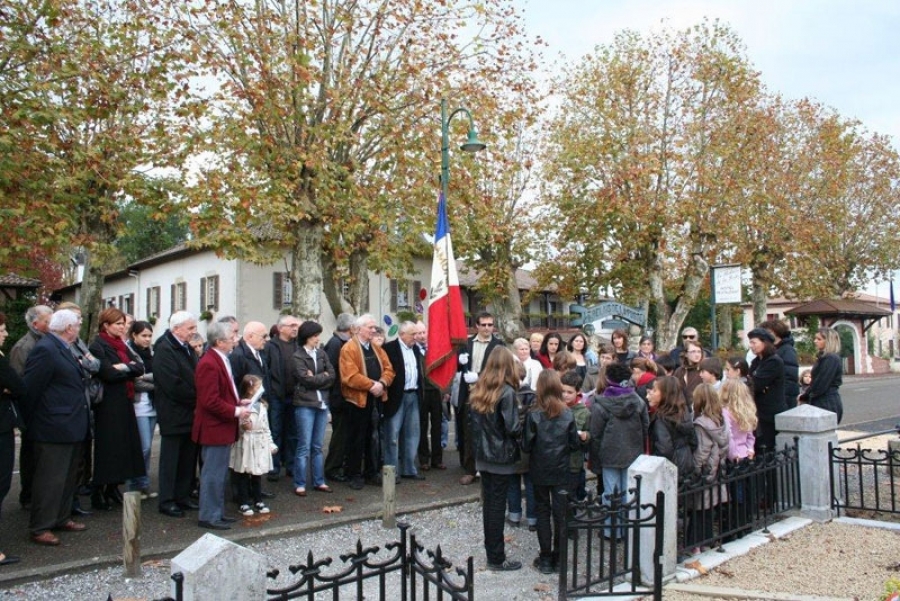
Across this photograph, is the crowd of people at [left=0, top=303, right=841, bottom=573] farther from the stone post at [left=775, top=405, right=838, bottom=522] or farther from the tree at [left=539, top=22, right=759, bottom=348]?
the tree at [left=539, top=22, right=759, bottom=348]

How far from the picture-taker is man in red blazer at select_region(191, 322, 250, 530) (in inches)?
284

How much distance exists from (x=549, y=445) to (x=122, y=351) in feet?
15.3

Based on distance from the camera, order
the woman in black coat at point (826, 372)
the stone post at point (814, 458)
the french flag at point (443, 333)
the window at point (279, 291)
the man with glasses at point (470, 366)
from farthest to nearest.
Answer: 1. the window at point (279, 291)
2. the man with glasses at point (470, 366)
3. the woman in black coat at point (826, 372)
4. the french flag at point (443, 333)
5. the stone post at point (814, 458)

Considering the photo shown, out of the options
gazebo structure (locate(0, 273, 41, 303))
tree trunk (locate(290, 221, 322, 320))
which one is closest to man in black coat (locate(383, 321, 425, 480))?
tree trunk (locate(290, 221, 322, 320))

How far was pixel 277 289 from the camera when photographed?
37.3 metres

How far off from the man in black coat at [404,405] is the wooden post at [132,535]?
395 centimetres

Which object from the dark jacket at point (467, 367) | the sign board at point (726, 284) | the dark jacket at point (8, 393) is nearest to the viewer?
the dark jacket at point (8, 393)

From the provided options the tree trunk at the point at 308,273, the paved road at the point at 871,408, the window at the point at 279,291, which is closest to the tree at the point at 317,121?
the tree trunk at the point at 308,273

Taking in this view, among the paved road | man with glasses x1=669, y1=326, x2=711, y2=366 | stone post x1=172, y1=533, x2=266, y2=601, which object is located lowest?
the paved road

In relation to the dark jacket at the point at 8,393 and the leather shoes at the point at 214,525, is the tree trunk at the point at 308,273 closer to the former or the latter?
the leather shoes at the point at 214,525

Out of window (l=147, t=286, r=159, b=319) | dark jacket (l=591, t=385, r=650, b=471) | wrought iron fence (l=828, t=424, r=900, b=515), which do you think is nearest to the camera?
dark jacket (l=591, t=385, r=650, b=471)

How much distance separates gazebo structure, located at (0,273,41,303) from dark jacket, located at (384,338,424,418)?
28751mm

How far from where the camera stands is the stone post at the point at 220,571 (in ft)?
10.8

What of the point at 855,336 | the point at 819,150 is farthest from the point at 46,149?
the point at 855,336
